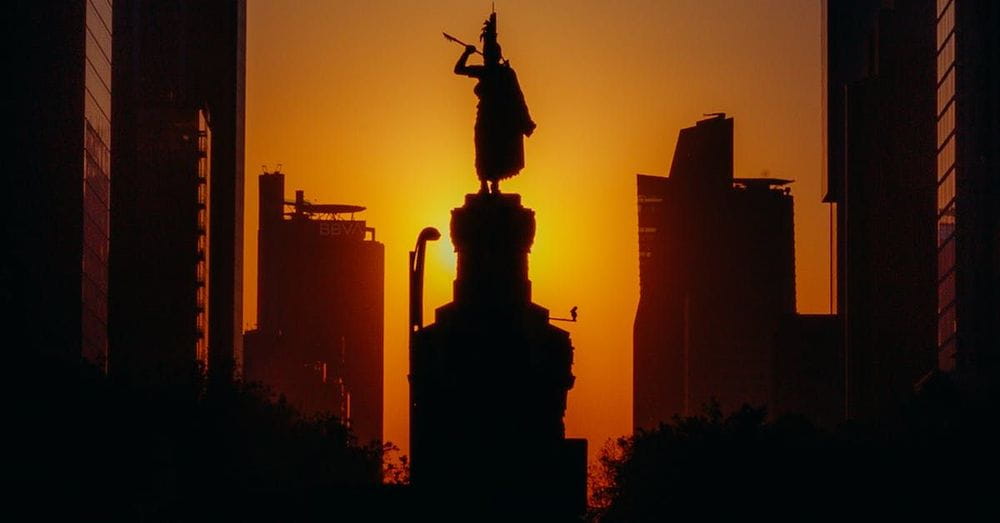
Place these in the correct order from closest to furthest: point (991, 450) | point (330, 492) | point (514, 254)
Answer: point (330, 492)
point (514, 254)
point (991, 450)

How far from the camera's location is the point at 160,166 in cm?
17938

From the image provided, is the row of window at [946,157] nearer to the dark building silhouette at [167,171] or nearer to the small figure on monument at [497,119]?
the dark building silhouette at [167,171]

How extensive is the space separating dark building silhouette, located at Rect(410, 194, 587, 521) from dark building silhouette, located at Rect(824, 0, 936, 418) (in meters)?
123

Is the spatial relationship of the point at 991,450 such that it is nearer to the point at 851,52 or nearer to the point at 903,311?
the point at 903,311

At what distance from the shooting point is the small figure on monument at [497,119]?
123 ft

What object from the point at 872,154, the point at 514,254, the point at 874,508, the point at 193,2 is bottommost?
the point at 874,508

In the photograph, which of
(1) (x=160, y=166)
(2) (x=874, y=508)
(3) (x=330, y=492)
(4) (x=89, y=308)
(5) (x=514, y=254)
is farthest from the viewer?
(1) (x=160, y=166)

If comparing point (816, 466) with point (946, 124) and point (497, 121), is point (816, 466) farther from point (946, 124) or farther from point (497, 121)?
point (946, 124)

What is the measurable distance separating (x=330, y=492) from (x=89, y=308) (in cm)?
9303

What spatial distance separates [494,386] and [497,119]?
4.81 meters

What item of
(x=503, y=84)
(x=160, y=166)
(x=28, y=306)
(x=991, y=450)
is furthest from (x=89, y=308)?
(x=503, y=84)

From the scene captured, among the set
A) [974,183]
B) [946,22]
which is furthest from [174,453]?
[946,22]

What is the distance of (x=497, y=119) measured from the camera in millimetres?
38156

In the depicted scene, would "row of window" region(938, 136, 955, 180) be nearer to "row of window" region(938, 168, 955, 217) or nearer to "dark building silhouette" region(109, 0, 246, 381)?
"row of window" region(938, 168, 955, 217)
